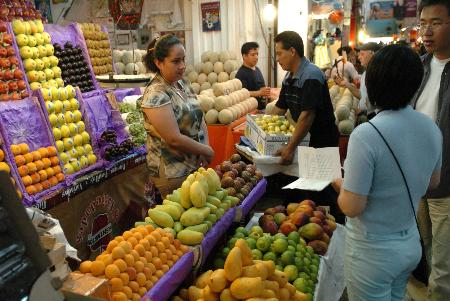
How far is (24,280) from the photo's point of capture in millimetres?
823

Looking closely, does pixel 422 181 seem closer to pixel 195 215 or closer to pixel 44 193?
pixel 195 215

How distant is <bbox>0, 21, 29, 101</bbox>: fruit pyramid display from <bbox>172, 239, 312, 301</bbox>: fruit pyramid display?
3015 millimetres

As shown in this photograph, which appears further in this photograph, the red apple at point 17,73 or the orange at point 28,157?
the red apple at point 17,73

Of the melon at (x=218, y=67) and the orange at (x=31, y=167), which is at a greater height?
the melon at (x=218, y=67)

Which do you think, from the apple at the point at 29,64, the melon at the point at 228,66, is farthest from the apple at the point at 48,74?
the melon at the point at 228,66

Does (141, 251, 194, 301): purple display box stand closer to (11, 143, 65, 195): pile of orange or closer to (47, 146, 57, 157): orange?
(11, 143, 65, 195): pile of orange

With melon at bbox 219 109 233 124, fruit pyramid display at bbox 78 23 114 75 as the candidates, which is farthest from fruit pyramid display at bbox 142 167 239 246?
fruit pyramid display at bbox 78 23 114 75

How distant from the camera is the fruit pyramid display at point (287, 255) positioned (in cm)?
238

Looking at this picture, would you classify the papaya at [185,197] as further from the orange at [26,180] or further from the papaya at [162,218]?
the orange at [26,180]

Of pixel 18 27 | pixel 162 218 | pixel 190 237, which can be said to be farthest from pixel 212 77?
pixel 190 237

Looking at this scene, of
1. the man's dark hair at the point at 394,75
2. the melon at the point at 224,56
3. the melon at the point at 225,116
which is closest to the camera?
the man's dark hair at the point at 394,75

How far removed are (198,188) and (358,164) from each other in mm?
1018

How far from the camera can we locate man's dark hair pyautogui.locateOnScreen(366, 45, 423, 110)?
168cm

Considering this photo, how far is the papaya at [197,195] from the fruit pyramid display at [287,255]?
33cm
